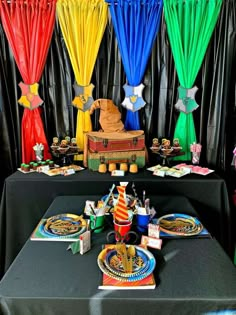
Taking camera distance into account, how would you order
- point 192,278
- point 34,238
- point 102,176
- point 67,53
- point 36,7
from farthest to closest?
point 67,53 → point 36,7 → point 102,176 → point 34,238 → point 192,278

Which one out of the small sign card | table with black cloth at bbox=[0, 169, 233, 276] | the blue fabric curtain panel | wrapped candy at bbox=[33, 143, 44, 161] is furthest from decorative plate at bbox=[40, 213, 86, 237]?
the blue fabric curtain panel

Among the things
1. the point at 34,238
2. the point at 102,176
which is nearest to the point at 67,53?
the point at 102,176

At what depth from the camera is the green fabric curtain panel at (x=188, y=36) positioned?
82.5 inches

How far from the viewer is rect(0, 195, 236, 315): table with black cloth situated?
0.85m

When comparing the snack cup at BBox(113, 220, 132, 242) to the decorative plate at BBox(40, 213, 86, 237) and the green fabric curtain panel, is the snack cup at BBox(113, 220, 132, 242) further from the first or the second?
the green fabric curtain panel

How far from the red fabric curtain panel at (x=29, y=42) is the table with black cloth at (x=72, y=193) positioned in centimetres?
54

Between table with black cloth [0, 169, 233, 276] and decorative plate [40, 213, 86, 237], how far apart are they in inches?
20.2

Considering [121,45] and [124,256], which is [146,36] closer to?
[121,45]

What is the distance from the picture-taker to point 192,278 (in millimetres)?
945

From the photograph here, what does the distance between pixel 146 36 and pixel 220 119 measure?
0.92 meters

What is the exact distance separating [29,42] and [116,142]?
1.08 m

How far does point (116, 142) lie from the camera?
2.08m

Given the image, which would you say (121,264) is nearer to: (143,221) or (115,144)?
(143,221)

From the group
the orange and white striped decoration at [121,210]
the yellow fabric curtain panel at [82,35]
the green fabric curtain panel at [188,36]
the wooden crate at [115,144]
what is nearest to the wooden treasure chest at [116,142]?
the wooden crate at [115,144]
